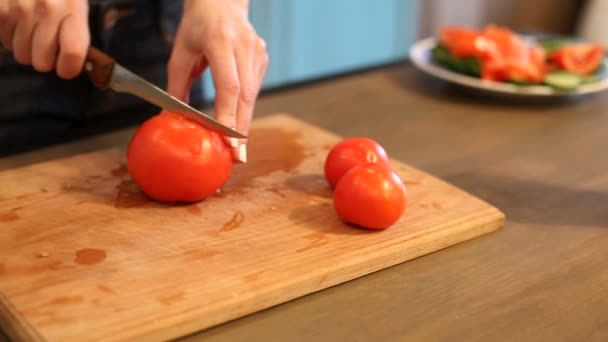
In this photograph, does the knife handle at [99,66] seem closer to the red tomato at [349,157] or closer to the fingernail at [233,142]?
the fingernail at [233,142]

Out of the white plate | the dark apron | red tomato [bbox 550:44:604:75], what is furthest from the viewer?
red tomato [bbox 550:44:604:75]

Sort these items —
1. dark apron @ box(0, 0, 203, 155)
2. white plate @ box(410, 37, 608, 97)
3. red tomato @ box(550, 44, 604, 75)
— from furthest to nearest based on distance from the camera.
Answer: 1. red tomato @ box(550, 44, 604, 75)
2. white plate @ box(410, 37, 608, 97)
3. dark apron @ box(0, 0, 203, 155)

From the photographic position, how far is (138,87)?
106 centimetres

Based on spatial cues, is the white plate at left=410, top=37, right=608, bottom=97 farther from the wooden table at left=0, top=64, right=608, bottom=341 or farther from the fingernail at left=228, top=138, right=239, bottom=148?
the fingernail at left=228, top=138, right=239, bottom=148

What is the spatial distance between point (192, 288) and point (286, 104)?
2.66 ft

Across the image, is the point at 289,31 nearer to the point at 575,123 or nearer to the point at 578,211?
the point at 575,123

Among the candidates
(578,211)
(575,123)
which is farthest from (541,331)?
(575,123)

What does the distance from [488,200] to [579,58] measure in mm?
749

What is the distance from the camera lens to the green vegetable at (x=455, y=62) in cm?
167

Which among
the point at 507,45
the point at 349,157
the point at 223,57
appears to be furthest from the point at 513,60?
the point at 223,57

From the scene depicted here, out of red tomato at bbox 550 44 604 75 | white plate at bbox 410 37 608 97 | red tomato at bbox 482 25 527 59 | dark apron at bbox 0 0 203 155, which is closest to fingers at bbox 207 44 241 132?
dark apron at bbox 0 0 203 155

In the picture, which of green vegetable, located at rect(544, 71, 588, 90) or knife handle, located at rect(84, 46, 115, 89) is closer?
knife handle, located at rect(84, 46, 115, 89)

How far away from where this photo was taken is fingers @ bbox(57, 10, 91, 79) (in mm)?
1020

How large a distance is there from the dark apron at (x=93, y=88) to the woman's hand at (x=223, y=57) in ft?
0.75
